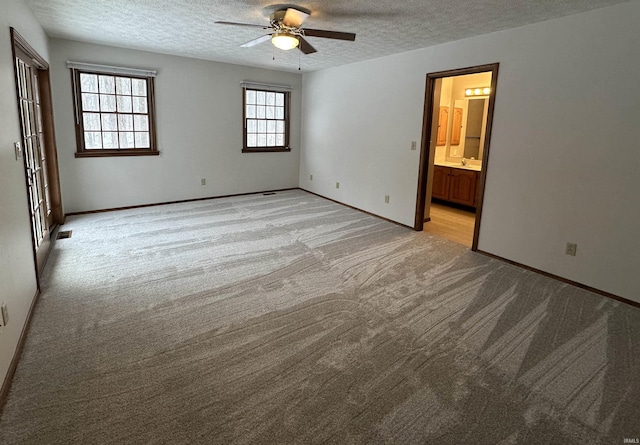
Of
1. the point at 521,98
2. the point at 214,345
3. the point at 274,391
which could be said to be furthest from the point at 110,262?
the point at 521,98

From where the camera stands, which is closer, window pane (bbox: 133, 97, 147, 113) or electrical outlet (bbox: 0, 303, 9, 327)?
electrical outlet (bbox: 0, 303, 9, 327)

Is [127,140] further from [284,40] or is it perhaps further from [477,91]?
[477,91]

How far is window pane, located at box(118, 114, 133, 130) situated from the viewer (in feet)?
18.5

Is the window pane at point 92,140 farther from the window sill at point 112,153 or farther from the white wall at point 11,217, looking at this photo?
the white wall at point 11,217

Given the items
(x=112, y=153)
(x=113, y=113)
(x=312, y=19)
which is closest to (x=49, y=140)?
(x=112, y=153)

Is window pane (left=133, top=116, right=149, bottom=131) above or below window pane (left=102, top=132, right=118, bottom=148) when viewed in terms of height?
above

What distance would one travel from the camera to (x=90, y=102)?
535cm

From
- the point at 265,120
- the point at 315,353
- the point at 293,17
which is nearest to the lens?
the point at 315,353

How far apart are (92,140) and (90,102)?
53 cm

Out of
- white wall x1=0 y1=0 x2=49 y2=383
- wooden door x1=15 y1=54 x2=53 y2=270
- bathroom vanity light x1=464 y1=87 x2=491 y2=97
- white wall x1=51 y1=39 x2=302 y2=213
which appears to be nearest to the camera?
white wall x1=0 y1=0 x2=49 y2=383

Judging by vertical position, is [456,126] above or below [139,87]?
below

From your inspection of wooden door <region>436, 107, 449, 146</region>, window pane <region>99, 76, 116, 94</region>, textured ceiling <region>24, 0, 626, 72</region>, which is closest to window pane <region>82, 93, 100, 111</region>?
window pane <region>99, 76, 116, 94</region>

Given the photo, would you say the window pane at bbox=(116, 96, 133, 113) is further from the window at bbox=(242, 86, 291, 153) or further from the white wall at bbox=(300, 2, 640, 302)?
the white wall at bbox=(300, 2, 640, 302)

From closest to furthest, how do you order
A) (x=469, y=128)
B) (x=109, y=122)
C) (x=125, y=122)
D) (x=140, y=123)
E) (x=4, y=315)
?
(x=4, y=315), (x=109, y=122), (x=125, y=122), (x=140, y=123), (x=469, y=128)
